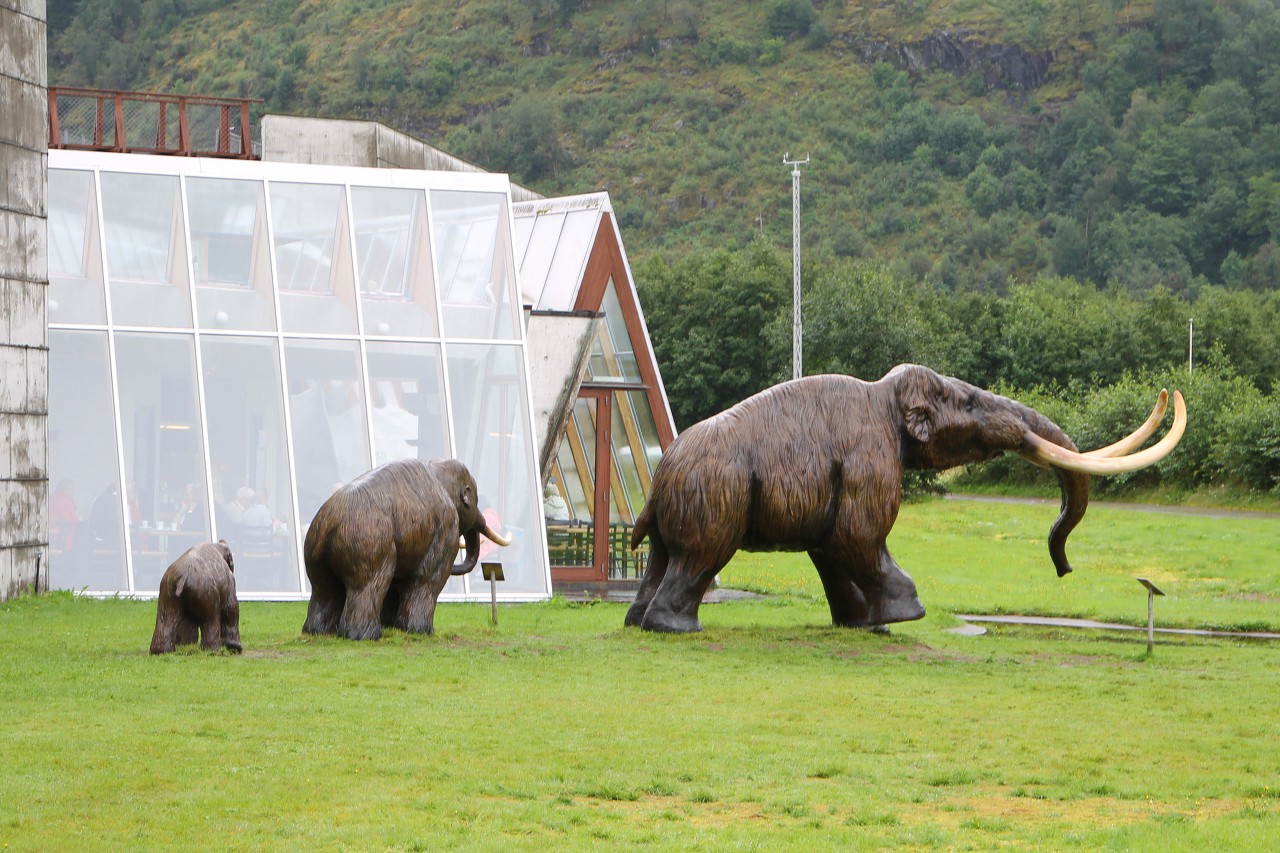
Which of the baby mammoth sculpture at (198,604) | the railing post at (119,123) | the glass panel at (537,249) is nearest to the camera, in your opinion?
the baby mammoth sculpture at (198,604)

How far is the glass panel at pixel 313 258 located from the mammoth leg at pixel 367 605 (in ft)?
25.1

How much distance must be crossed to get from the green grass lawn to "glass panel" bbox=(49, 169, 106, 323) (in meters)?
4.83

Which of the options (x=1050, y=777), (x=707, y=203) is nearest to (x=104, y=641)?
(x=1050, y=777)

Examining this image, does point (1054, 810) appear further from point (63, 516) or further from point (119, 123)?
point (119, 123)

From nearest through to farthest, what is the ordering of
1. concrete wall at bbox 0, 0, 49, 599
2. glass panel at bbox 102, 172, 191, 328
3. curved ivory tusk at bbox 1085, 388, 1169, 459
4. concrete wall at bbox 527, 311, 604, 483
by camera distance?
curved ivory tusk at bbox 1085, 388, 1169, 459, concrete wall at bbox 0, 0, 49, 599, glass panel at bbox 102, 172, 191, 328, concrete wall at bbox 527, 311, 604, 483

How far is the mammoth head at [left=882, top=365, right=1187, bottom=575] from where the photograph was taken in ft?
50.5

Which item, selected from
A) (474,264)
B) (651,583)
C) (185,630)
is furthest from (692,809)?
(474,264)

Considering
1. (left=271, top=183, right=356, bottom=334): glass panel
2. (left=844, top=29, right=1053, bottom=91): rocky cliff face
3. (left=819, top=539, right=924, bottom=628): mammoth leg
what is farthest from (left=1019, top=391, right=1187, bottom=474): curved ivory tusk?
(left=844, top=29, right=1053, bottom=91): rocky cliff face

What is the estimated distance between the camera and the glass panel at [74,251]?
67.6ft

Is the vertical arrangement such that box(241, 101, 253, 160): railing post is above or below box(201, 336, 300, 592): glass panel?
above

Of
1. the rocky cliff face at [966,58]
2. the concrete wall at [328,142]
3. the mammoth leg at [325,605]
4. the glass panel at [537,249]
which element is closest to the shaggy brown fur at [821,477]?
the mammoth leg at [325,605]

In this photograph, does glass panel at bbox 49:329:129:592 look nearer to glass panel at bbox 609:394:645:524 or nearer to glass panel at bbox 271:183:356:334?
glass panel at bbox 271:183:356:334

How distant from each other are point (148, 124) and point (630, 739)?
20127 mm

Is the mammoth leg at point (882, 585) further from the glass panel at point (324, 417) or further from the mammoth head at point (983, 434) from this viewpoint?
the glass panel at point (324, 417)
